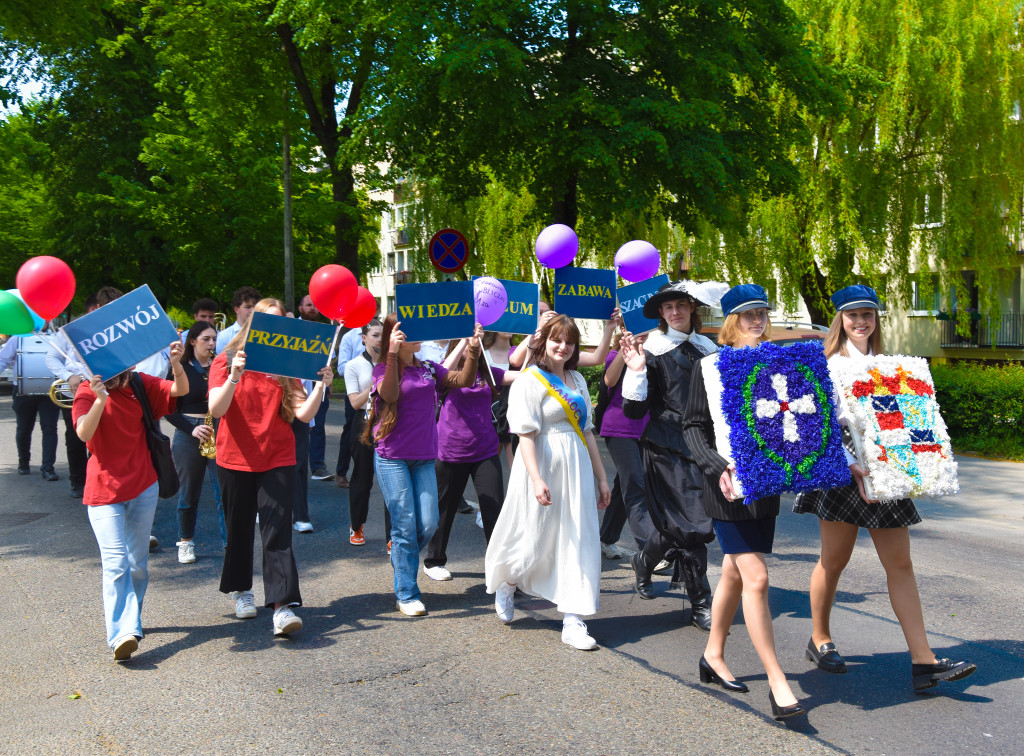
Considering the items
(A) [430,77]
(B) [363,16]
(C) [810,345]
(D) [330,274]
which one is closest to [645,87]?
(A) [430,77]

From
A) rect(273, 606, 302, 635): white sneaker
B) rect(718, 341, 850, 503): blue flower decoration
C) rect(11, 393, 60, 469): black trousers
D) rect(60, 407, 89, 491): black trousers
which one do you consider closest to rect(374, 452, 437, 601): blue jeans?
rect(273, 606, 302, 635): white sneaker

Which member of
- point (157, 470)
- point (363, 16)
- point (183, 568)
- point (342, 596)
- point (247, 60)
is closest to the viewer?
point (157, 470)

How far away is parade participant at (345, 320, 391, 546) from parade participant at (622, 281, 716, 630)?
7.18 feet

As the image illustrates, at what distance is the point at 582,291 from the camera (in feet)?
21.1

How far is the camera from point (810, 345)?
13.7ft

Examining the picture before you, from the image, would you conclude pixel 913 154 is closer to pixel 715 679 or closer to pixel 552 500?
pixel 552 500

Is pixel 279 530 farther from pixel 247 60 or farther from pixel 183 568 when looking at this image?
pixel 247 60

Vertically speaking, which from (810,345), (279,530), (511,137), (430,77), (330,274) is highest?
(430,77)

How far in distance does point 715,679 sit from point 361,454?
401 cm

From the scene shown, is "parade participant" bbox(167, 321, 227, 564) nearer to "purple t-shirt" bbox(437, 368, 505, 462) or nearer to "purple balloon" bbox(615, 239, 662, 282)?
"purple t-shirt" bbox(437, 368, 505, 462)

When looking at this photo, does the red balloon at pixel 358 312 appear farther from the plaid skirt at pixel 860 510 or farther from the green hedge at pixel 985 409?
the green hedge at pixel 985 409

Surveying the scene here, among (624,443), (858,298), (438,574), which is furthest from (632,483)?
(858,298)

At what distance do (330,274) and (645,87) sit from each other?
399 inches

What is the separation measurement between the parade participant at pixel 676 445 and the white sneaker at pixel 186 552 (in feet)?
12.0
